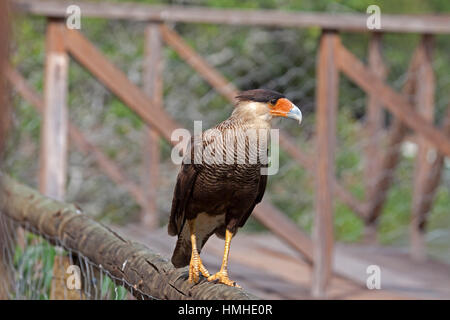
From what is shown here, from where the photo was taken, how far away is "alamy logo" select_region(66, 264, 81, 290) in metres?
2.72

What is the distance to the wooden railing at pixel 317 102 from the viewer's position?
370cm

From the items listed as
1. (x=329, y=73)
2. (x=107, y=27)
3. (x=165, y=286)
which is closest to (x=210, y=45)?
(x=107, y=27)


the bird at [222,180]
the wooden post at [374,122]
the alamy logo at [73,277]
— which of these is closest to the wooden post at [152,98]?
the wooden post at [374,122]

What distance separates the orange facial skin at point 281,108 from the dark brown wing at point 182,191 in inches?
11.0

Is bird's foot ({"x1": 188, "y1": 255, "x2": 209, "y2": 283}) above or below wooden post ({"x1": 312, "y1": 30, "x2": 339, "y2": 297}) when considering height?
below

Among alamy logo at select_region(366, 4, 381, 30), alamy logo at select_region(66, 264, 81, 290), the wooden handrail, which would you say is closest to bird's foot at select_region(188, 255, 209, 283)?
alamy logo at select_region(66, 264, 81, 290)

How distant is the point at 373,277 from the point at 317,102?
1.04 m

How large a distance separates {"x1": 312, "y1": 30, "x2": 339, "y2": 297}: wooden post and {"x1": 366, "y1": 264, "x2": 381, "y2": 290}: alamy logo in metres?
0.27

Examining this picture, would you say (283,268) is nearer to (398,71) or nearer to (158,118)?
(158,118)

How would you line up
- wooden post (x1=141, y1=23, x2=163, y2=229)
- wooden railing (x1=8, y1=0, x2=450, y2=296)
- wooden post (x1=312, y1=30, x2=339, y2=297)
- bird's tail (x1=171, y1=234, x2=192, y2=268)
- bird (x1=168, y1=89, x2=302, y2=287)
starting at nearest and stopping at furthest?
bird (x1=168, y1=89, x2=302, y2=287) < bird's tail (x1=171, y1=234, x2=192, y2=268) < wooden railing (x1=8, y1=0, x2=450, y2=296) < wooden post (x1=312, y1=30, x2=339, y2=297) < wooden post (x1=141, y1=23, x2=163, y2=229)

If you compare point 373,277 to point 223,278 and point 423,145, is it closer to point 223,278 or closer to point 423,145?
point 423,145

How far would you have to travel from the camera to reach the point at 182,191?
1.87 metres

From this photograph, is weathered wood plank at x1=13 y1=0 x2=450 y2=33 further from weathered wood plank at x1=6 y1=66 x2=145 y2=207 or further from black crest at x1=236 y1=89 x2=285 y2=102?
black crest at x1=236 y1=89 x2=285 y2=102

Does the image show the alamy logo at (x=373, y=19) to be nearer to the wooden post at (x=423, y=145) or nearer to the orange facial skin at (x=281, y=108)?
the wooden post at (x=423, y=145)
